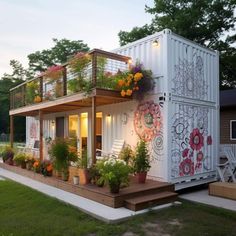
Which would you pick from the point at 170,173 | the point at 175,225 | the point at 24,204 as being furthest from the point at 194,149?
the point at 24,204

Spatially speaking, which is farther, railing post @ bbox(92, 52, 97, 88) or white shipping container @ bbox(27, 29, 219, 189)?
white shipping container @ bbox(27, 29, 219, 189)

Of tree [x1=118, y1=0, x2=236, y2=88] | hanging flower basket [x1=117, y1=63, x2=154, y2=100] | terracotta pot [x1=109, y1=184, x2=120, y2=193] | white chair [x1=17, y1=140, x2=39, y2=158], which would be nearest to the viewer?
terracotta pot [x1=109, y1=184, x2=120, y2=193]

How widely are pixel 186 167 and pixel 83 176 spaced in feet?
8.64

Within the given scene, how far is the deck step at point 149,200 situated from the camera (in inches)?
221

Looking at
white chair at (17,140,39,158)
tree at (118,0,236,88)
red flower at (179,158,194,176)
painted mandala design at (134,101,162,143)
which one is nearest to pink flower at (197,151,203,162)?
red flower at (179,158,194,176)

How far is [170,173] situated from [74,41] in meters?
34.8

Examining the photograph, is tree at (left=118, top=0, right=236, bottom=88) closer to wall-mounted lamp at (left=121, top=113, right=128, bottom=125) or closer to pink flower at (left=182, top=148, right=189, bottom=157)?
wall-mounted lamp at (left=121, top=113, right=128, bottom=125)

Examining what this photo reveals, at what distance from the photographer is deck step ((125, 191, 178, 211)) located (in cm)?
561

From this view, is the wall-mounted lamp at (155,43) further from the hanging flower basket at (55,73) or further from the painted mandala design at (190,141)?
the hanging flower basket at (55,73)

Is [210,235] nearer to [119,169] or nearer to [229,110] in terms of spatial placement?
[119,169]

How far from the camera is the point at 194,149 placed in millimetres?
7738

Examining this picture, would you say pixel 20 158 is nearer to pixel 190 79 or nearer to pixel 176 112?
pixel 176 112

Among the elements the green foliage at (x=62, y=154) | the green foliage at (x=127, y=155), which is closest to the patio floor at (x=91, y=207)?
the green foliage at (x=62, y=154)

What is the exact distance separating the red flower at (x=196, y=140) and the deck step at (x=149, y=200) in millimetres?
1722
